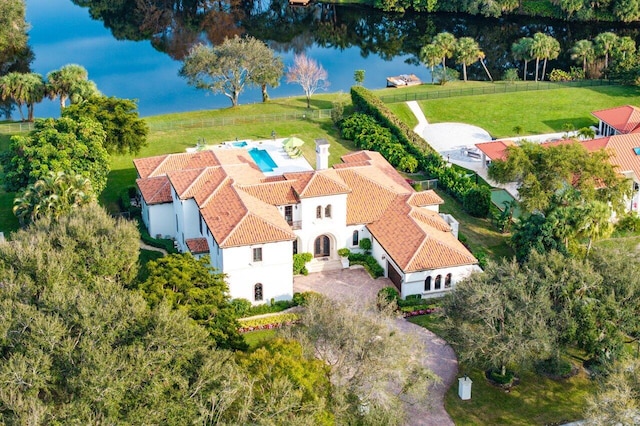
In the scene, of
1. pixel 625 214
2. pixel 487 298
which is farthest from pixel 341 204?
pixel 625 214

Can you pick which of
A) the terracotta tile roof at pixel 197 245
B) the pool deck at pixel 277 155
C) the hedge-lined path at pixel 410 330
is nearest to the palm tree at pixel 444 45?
the pool deck at pixel 277 155

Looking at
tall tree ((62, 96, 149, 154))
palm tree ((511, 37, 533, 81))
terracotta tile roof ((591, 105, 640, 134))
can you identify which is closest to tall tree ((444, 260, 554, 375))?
tall tree ((62, 96, 149, 154))

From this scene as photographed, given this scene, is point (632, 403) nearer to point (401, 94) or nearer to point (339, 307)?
point (339, 307)

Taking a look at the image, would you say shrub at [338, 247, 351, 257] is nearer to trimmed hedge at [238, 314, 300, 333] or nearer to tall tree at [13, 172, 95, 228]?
trimmed hedge at [238, 314, 300, 333]

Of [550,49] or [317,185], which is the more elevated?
[550,49]

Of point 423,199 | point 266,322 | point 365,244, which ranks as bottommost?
point 266,322

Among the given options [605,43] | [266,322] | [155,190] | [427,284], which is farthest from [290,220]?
[605,43]

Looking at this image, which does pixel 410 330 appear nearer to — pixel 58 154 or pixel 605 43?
pixel 58 154
